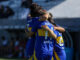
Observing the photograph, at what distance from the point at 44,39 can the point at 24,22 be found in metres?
4.79

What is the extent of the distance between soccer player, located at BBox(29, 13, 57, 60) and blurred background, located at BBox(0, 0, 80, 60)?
1.23 m

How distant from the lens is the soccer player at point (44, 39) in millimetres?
3475

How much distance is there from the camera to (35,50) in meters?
3.62

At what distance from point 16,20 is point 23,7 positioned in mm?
893

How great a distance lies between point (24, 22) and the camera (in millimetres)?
8227

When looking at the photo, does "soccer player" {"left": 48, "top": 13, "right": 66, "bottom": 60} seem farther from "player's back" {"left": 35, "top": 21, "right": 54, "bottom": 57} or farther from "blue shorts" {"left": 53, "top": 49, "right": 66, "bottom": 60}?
"player's back" {"left": 35, "top": 21, "right": 54, "bottom": 57}

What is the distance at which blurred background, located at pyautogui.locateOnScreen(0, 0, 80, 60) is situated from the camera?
20.5 ft

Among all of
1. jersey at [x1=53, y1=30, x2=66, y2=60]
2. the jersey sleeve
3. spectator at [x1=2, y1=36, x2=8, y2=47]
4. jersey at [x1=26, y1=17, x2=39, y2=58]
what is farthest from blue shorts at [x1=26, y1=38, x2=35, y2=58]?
spectator at [x1=2, y1=36, x2=8, y2=47]

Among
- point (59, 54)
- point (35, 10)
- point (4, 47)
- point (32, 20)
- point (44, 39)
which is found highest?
point (35, 10)

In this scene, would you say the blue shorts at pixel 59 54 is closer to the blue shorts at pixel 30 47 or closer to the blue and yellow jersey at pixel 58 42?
the blue and yellow jersey at pixel 58 42

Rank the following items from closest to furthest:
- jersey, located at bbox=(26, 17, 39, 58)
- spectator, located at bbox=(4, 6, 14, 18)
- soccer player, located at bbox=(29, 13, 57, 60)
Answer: soccer player, located at bbox=(29, 13, 57, 60)
jersey, located at bbox=(26, 17, 39, 58)
spectator, located at bbox=(4, 6, 14, 18)

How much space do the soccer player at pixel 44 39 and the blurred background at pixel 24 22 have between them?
1227mm

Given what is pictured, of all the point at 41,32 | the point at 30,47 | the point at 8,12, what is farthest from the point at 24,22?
the point at 41,32

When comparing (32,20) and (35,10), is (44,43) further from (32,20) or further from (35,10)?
(35,10)
